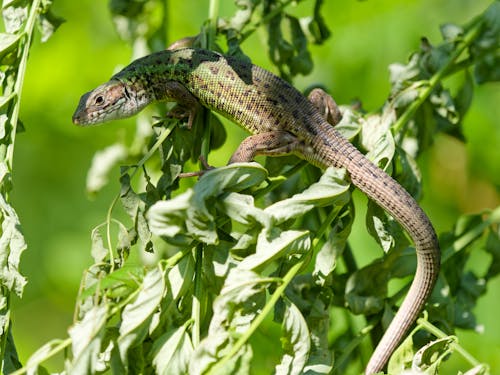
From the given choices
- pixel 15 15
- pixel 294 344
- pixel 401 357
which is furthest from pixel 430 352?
pixel 15 15

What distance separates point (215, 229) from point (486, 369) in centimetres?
76

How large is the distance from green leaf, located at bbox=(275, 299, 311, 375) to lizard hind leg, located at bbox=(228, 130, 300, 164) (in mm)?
875

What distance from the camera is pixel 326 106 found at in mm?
2916

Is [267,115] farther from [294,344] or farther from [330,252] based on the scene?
[294,344]

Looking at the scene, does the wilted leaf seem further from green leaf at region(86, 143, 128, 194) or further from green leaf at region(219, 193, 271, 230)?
green leaf at region(219, 193, 271, 230)

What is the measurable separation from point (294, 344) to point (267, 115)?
1151mm

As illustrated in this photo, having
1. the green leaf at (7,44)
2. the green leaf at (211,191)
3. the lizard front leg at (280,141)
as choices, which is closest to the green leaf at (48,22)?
the green leaf at (7,44)

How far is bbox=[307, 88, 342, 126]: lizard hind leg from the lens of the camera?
291 cm

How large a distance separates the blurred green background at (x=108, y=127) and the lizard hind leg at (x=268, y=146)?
121 cm

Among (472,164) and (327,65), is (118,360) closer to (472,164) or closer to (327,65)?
(327,65)

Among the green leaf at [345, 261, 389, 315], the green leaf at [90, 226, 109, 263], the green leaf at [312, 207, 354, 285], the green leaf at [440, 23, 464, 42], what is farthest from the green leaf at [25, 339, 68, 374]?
the green leaf at [440, 23, 464, 42]

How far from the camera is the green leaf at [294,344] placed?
197cm

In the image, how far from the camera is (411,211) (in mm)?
2506

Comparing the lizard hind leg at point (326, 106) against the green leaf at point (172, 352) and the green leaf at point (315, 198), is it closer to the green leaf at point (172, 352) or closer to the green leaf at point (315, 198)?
the green leaf at point (315, 198)
